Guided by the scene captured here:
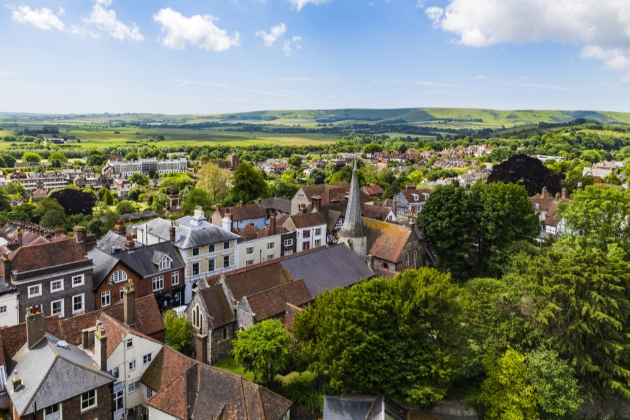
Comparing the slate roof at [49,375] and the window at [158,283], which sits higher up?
the slate roof at [49,375]

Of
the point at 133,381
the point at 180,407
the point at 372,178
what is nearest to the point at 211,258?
the point at 133,381

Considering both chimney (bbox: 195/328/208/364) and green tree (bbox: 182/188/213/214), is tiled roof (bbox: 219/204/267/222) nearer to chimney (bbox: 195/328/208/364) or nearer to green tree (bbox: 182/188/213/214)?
green tree (bbox: 182/188/213/214)

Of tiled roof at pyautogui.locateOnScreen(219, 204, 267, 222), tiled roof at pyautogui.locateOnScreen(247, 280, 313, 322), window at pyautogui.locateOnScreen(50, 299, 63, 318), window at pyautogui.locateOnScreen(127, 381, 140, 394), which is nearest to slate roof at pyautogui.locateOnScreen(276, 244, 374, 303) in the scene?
tiled roof at pyautogui.locateOnScreen(247, 280, 313, 322)

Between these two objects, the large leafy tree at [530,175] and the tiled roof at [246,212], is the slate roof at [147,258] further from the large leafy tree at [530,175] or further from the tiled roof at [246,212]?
the large leafy tree at [530,175]

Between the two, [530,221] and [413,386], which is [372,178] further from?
[413,386]

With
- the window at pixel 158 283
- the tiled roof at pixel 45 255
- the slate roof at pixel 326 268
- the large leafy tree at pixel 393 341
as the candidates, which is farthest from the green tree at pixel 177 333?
the tiled roof at pixel 45 255

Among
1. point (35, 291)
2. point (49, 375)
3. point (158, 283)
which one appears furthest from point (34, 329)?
point (158, 283)
